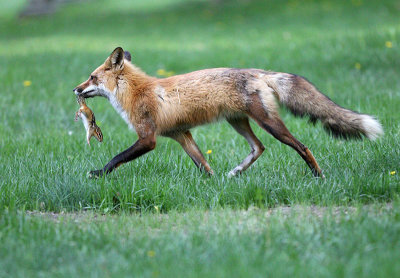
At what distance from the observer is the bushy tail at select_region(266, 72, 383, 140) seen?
6027 millimetres

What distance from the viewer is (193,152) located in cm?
682

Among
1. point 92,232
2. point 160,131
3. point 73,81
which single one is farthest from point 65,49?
point 92,232

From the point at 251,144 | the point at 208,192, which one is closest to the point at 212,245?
the point at 208,192

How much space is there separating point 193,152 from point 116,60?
5.05 feet

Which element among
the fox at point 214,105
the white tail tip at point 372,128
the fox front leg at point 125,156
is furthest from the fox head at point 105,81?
the white tail tip at point 372,128

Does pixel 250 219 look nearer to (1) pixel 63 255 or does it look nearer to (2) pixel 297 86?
(1) pixel 63 255

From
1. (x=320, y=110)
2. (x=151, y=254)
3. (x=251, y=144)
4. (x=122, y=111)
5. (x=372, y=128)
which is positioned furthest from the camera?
(x=251, y=144)

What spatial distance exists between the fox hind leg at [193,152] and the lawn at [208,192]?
7.1 inches

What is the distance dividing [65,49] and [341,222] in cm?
1532

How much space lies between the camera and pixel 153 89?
668 cm

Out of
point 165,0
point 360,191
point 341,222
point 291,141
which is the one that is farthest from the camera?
point 165,0


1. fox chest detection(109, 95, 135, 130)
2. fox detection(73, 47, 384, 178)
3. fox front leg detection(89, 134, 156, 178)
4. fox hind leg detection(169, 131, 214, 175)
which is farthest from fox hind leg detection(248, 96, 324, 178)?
fox chest detection(109, 95, 135, 130)

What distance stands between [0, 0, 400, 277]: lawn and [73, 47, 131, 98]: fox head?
3.08ft

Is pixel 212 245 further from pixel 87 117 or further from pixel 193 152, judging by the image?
pixel 87 117
